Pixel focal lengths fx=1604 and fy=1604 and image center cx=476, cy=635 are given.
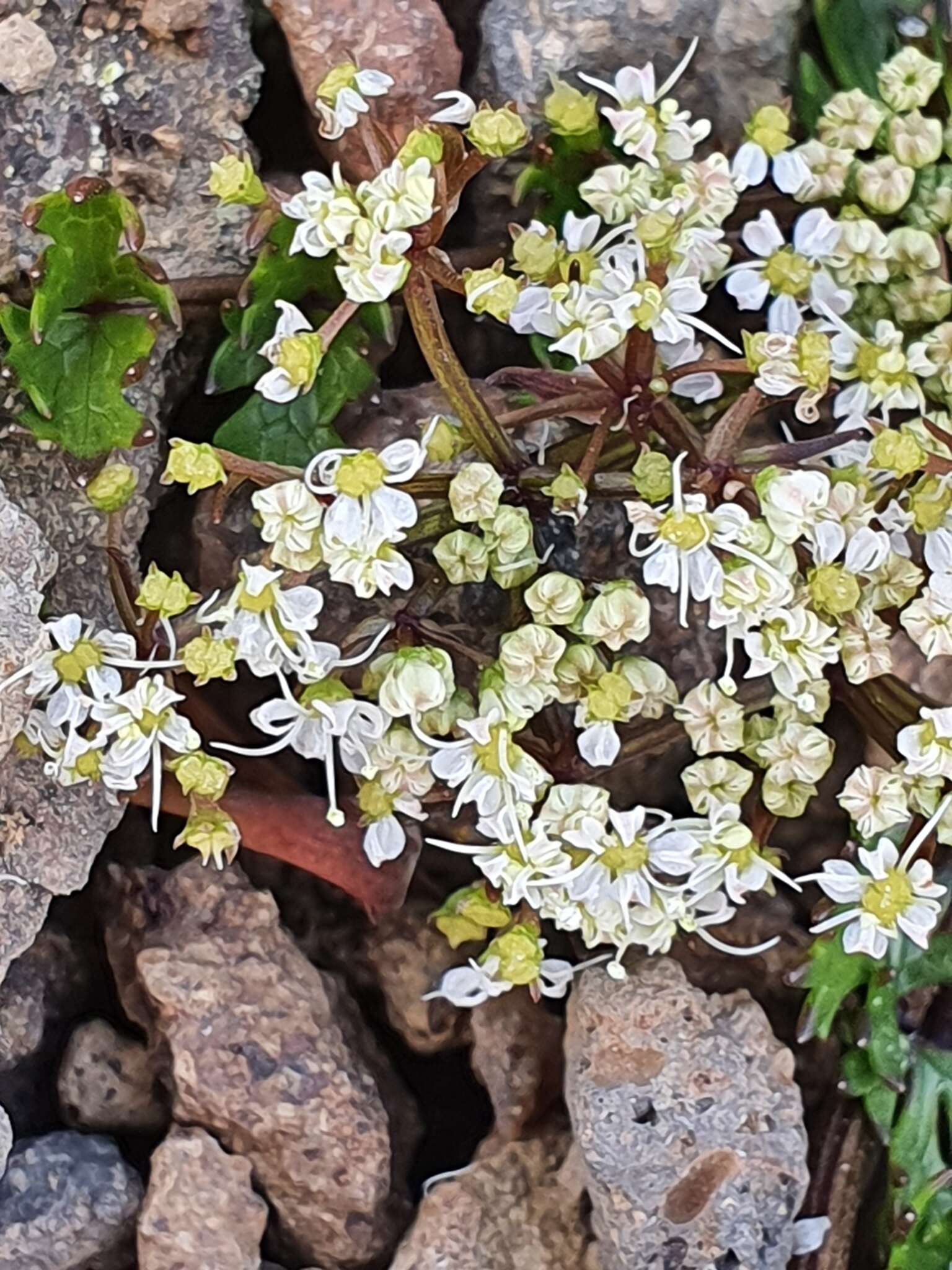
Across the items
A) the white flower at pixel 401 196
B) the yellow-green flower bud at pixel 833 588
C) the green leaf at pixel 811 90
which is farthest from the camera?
the green leaf at pixel 811 90

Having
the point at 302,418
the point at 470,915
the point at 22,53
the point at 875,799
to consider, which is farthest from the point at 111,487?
the point at 875,799

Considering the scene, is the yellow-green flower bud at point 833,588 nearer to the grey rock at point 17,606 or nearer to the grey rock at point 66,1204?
the grey rock at point 17,606

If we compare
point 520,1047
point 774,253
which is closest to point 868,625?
point 774,253

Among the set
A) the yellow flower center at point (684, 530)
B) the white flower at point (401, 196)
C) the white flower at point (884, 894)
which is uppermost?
the white flower at point (401, 196)

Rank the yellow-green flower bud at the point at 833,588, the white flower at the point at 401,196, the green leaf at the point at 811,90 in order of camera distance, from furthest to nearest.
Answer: the green leaf at the point at 811,90 < the yellow-green flower bud at the point at 833,588 < the white flower at the point at 401,196

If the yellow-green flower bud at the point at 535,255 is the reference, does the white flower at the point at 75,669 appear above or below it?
below

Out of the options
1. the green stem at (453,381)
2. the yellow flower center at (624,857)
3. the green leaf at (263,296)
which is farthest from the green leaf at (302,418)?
the yellow flower center at (624,857)

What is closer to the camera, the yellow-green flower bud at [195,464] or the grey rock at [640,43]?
the yellow-green flower bud at [195,464]
